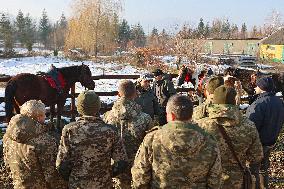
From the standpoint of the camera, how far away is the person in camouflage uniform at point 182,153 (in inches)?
110

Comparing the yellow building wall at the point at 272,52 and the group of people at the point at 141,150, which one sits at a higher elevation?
the yellow building wall at the point at 272,52

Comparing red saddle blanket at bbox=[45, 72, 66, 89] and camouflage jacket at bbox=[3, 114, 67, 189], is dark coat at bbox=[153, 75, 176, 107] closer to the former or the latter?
red saddle blanket at bbox=[45, 72, 66, 89]

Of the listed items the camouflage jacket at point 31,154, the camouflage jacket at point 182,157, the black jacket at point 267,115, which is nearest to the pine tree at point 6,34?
the black jacket at point 267,115

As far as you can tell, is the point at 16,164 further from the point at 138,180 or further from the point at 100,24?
the point at 100,24

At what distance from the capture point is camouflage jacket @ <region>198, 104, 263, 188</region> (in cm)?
357

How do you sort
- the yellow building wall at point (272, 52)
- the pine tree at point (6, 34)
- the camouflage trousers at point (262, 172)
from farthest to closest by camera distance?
the pine tree at point (6, 34) → the yellow building wall at point (272, 52) → the camouflage trousers at point (262, 172)

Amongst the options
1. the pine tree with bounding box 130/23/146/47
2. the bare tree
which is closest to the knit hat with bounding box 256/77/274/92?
the bare tree

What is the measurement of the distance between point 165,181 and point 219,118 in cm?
101

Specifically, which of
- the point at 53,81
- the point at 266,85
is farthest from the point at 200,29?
the point at 266,85

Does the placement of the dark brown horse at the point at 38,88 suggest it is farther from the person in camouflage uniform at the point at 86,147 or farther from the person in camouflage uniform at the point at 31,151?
the person in camouflage uniform at the point at 86,147

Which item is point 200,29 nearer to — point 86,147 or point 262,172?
point 262,172

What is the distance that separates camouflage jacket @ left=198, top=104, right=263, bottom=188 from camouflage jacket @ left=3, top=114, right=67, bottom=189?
156cm

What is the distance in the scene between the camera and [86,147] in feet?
10.9

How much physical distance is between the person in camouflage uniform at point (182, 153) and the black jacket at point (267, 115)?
194cm
